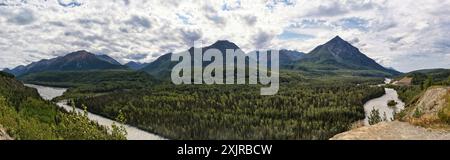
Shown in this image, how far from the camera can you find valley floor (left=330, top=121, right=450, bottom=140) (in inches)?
845

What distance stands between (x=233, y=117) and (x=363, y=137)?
144173 mm

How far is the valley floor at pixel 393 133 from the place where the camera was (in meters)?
21.5

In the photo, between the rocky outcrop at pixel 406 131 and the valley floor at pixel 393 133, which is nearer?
the valley floor at pixel 393 133

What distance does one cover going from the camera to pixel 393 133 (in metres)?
22.8

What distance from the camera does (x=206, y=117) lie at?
16650 cm

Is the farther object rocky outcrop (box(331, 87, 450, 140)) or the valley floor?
rocky outcrop (box(331, 87, 450, 140))

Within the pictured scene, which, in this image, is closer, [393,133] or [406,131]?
[393,133]
